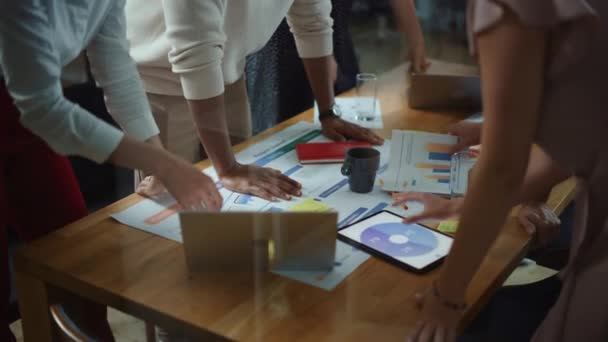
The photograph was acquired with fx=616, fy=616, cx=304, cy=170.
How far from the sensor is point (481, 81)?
0.62 metres

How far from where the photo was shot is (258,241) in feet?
2.71

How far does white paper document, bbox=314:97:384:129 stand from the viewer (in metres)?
1.39

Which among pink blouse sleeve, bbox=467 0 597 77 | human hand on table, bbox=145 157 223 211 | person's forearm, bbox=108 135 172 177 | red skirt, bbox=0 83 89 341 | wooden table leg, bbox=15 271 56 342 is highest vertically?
pink blouse sleeve, bbox=467 0 597 77

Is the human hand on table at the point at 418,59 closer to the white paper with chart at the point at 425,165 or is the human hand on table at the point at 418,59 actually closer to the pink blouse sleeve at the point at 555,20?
the white paper with chart at the point at 425,165

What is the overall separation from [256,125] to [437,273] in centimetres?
63

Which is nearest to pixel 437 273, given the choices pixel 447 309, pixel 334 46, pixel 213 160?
pixel 447 309

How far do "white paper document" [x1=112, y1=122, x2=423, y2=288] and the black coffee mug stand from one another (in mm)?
13

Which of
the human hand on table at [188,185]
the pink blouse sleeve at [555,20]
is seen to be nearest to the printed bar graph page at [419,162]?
the human hand on table at [188,185]

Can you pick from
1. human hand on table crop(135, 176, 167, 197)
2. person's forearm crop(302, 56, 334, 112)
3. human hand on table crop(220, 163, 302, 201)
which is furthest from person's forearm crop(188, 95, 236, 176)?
person's forearm crop(302, 56, 334, 112)

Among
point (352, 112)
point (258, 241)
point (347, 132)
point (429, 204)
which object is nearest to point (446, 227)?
point (429, 204)

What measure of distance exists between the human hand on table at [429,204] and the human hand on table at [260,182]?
0.18m

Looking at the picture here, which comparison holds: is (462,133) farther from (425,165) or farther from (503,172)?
(503,172)

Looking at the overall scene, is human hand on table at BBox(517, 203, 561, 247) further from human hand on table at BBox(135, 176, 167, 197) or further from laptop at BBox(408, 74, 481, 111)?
human hand on table at BBox(135, 176, 167, 197)

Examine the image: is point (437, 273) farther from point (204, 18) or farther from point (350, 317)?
point (204, 18)
